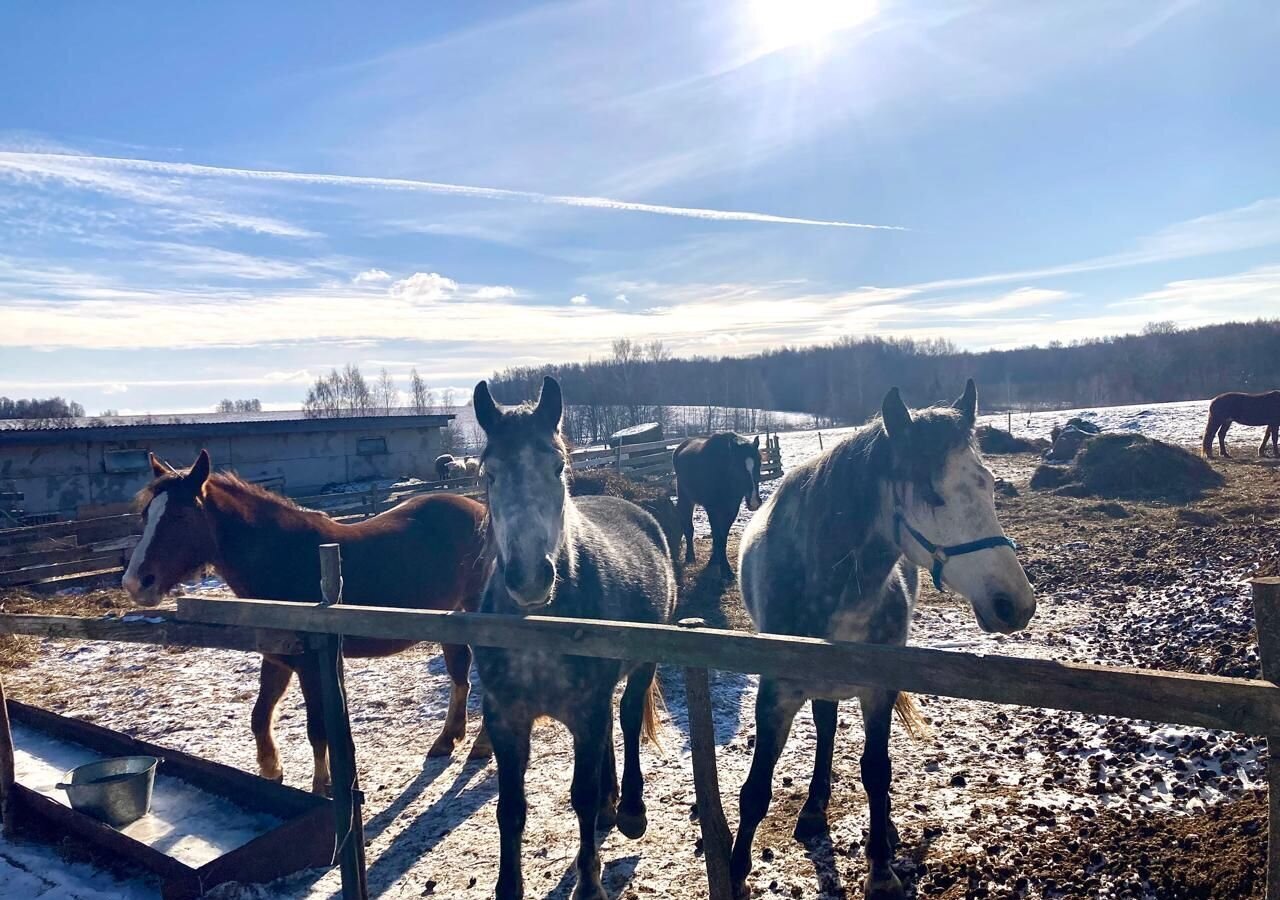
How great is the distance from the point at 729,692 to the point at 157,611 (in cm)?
469

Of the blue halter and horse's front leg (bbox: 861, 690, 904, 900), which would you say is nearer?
the blue halter

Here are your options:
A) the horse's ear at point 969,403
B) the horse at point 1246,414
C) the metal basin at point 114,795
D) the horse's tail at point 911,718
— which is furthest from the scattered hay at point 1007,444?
the metal basin at point 114,795

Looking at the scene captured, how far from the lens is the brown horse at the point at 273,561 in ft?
16.6

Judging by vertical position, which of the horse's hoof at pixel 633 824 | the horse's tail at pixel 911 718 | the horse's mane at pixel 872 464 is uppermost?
the horse's mane at pixel 872 464

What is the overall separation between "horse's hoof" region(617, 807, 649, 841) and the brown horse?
170 cm

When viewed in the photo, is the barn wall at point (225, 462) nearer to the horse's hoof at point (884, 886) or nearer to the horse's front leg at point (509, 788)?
the horse's front leg at point (509, 788)

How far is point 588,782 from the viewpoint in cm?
365

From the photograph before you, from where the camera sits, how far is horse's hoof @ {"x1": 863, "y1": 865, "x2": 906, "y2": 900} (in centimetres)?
360

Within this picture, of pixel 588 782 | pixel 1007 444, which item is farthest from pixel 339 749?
pixel 1007 444

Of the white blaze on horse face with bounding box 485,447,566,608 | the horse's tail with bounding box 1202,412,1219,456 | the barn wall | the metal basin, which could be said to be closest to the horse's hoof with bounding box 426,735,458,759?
the metal basin

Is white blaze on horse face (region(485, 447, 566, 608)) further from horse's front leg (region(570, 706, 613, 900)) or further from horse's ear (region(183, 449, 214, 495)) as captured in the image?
horse's ear (region(183, 449, 214, 495))

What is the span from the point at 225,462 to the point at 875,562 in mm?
20691

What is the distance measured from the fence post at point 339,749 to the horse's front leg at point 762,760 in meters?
1.91

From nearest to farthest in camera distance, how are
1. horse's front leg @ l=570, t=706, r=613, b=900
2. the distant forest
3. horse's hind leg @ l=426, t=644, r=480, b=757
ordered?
horse's front leg @ l=570, t=706, r=613, b=900 < horse's hind leg @ l=426, t=644, r=480, b=757 < the distant forest
